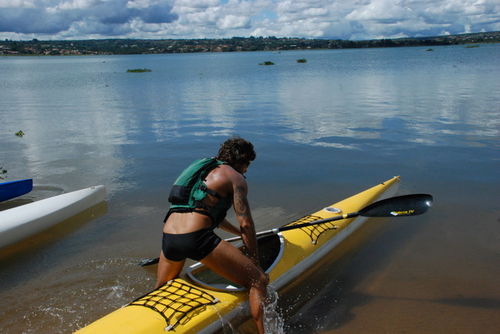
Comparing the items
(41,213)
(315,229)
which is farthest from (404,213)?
(41,213)

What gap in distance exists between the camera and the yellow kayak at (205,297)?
3.80 meters

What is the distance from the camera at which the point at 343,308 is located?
5.11m

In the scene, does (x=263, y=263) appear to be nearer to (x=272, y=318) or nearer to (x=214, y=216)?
(x=272, y=318)

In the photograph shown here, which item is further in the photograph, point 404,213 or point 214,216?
point 404,213

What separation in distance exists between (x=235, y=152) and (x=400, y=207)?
3.16 m

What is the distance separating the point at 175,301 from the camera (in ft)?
13.3

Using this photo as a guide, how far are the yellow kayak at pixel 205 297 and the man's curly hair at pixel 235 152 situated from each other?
4.19 ft

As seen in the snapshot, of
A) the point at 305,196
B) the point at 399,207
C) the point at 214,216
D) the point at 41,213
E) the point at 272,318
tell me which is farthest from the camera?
the point at 305,196

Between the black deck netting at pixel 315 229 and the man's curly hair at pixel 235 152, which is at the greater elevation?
the man's curly hair at pixel 235 152

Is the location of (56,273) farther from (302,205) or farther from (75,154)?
(75,154)

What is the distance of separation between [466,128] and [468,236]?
7711mm

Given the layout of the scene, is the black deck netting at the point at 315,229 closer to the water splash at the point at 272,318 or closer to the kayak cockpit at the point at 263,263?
the kayak cockpit at the point at 263,263

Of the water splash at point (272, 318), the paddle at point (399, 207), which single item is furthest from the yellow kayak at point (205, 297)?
the paddle at point (399, 207)

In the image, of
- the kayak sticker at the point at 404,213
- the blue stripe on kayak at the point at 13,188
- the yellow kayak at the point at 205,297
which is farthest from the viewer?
the blue stripe on kayak at the point at 13,188
